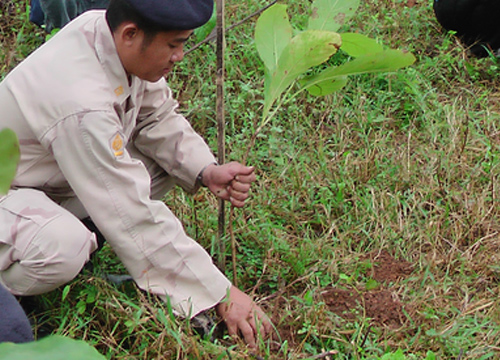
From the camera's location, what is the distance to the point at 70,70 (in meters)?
1.84

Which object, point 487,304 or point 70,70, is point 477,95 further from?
point 70,70

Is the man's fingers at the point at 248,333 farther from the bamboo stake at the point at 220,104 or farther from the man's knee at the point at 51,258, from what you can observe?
the man's knee at the point at 51,258

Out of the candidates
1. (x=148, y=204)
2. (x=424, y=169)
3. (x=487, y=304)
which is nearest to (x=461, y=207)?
(x=424, y=169)

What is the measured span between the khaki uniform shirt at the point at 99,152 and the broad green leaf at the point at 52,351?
4.47 ft

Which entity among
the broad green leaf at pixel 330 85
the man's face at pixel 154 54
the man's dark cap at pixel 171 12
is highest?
the man's dark cap at pixel 171 12

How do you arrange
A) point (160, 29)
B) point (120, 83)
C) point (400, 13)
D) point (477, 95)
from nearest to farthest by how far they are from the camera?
1. point (160, 29)
2. point (120, 83)
3. point (477, 95)
4. point (400, 13)

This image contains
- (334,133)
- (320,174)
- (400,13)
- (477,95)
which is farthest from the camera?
(400,13)

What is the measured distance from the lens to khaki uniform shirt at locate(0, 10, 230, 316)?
1.79 metres

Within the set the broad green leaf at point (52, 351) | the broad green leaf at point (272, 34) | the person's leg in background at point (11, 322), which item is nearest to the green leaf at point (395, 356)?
the broad green leaf at point (272, 34)

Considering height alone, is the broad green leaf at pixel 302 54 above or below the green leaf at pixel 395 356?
above

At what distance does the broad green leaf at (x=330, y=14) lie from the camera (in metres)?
1.75

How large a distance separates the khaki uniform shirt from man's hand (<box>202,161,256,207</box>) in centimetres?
21

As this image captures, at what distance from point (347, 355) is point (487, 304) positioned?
1.75 feet

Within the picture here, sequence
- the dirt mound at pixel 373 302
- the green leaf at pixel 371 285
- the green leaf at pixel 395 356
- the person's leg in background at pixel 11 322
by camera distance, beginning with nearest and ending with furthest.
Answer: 1. the person's leg in background at pixel 11 322
2. the green leaf at pixel 395 356
3. the dirt mound at pixel 373 302
4. the green leaf at pixel 371 285
